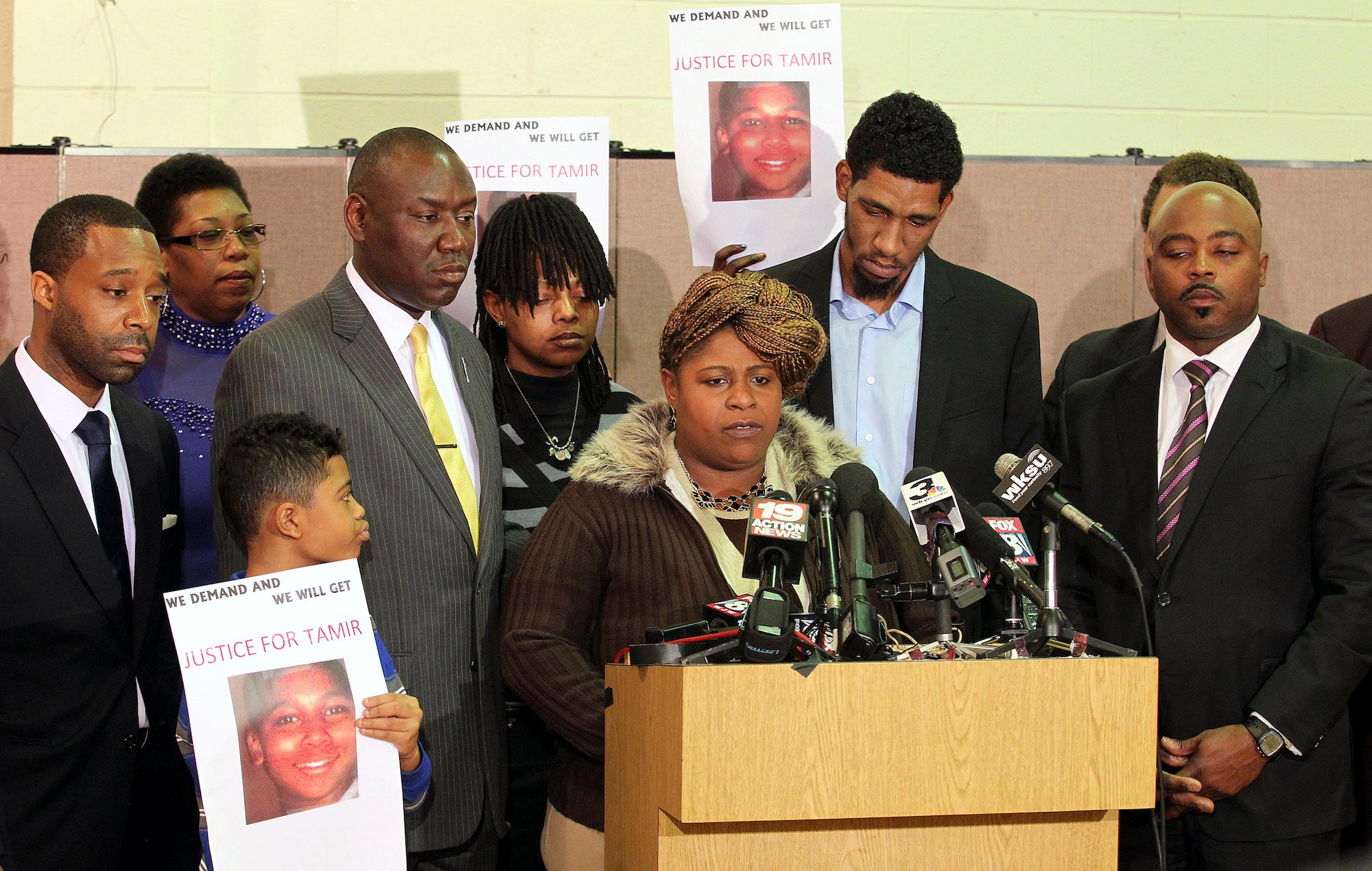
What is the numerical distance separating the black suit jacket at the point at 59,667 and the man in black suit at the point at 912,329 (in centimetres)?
147

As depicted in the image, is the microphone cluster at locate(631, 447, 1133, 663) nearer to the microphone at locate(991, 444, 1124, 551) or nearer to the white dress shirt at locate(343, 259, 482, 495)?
the microphone at locate(991, 444, 1124, 551)

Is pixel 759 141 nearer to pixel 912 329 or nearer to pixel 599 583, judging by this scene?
pixel 912 329

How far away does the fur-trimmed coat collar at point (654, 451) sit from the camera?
2.19 metres

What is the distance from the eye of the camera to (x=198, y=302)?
2979mm

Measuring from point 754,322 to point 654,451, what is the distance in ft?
0.94

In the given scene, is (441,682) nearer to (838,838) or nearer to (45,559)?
(45,559)

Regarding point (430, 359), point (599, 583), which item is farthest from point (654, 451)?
point (430, 359)

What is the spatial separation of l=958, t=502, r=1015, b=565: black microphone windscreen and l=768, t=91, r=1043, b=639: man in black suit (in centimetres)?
86

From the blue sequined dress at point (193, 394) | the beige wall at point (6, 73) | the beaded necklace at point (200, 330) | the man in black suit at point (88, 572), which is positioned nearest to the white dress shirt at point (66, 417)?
the man in black suit at point (88, 572)

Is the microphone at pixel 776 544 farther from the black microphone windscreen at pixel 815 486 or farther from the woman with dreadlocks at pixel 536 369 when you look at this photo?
the woman with dreadlocks at pixel 536 369

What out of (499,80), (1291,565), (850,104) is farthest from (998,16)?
(1291,565)

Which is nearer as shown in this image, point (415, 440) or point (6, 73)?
point (415, 440)

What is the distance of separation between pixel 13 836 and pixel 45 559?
1.47 feet

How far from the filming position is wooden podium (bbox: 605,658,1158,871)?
1.48 m
